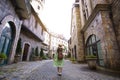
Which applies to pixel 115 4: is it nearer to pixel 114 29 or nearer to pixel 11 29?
pixel 114 29

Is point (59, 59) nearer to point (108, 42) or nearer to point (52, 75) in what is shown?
point (52, 75)

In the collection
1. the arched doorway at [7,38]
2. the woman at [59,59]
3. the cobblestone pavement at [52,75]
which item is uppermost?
the arched doorway at [7,38]

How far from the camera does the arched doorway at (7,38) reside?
19.3 ft

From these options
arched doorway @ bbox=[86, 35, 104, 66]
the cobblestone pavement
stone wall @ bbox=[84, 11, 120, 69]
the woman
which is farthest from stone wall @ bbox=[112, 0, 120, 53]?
the woman

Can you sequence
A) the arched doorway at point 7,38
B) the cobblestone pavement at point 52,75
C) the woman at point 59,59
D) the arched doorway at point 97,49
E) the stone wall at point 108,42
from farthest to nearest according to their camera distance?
the arched doorway at point 97,49, the arched doorway at point 7,38, the stone wall at point 108,42, the woman at point 59,59, the cobblestone pavement at point 52,75

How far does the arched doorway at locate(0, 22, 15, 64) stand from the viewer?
19.3 feet

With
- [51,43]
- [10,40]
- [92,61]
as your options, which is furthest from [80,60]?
[51,43]

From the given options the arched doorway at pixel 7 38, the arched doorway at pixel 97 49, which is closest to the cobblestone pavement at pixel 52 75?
the arched doorway at pixel 97 49

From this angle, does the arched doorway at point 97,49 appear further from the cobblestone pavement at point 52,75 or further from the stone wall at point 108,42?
the cobblestone pavement at point 52,75

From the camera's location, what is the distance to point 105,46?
5.39 m

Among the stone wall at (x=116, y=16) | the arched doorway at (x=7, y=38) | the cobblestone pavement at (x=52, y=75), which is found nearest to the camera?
the cobblestone pavement at (x=52, y=75)

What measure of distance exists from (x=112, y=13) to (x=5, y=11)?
23.7 ft

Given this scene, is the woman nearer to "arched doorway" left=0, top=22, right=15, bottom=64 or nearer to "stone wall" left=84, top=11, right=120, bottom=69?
"stone wall" left=84, top=11, right=120, bottom=69

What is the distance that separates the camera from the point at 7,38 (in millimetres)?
6461
